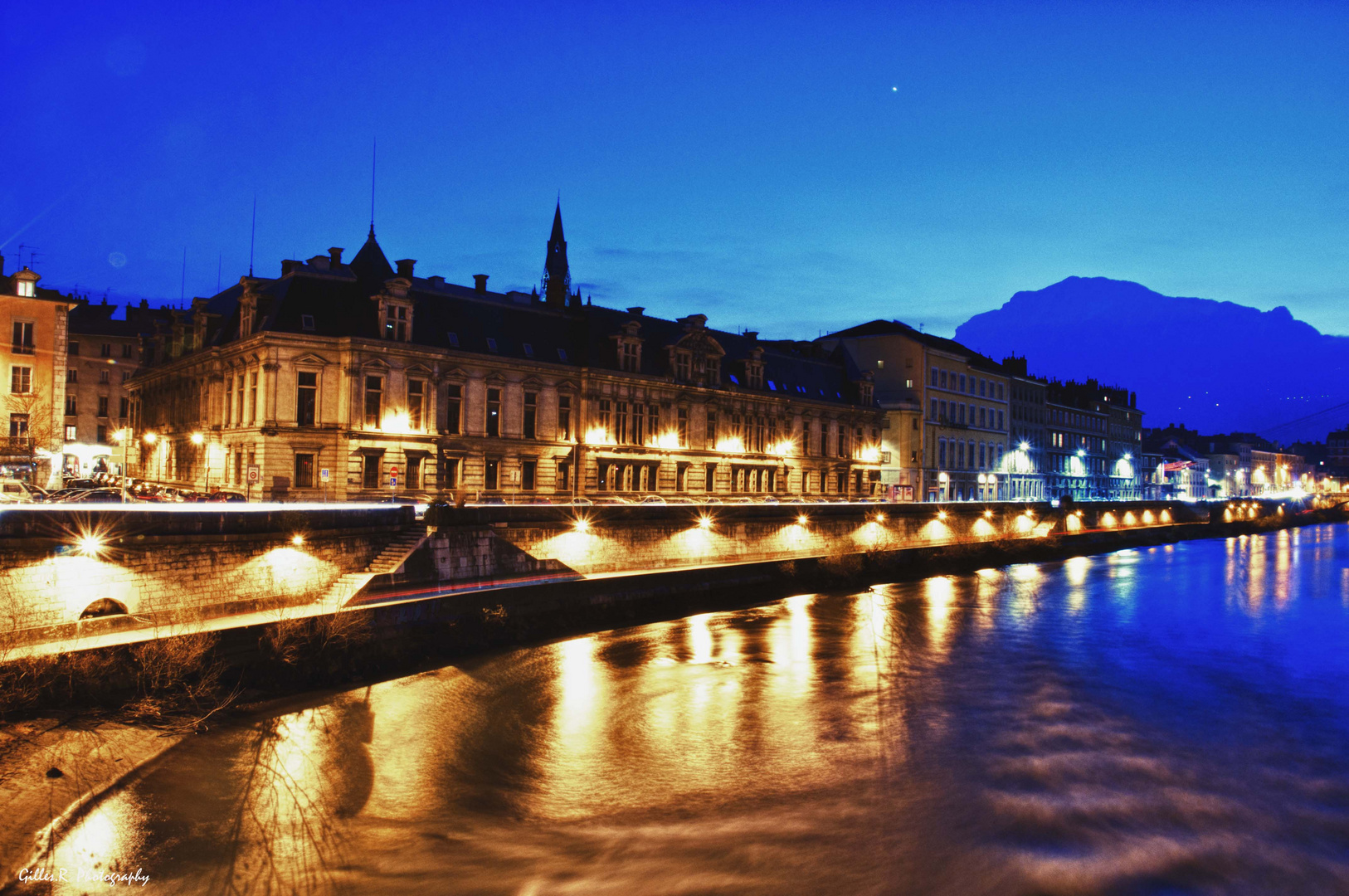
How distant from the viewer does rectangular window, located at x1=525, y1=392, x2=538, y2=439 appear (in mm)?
46281

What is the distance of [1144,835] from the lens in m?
16.3

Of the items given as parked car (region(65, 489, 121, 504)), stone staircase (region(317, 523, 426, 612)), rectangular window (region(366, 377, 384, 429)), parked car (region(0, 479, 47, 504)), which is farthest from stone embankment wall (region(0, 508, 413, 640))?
rectangular window (region(366, 377, 384, 429))

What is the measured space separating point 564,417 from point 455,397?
6.26 metres

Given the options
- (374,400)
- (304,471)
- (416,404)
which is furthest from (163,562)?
(416,404)

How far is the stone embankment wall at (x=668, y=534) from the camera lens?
31406 mm

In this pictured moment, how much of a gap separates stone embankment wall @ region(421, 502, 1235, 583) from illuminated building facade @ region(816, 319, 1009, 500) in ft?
31.7

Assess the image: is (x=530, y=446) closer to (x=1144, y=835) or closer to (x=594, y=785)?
(x=594, y=785)

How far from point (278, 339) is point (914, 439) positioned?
153ft

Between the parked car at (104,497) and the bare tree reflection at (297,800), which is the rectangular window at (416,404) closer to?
the parked car at (104,497)

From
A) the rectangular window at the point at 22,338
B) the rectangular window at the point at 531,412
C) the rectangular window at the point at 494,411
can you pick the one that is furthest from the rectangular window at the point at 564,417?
the rectangular window at the point at 22,338

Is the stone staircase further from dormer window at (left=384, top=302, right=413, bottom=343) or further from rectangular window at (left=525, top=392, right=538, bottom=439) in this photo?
rectangular window at (left=525, top=392, right=538, bottom=439)

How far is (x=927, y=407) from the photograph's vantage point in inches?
2830

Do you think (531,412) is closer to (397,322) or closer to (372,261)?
(397,322)

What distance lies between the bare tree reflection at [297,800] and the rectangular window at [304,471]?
19.7 meters
